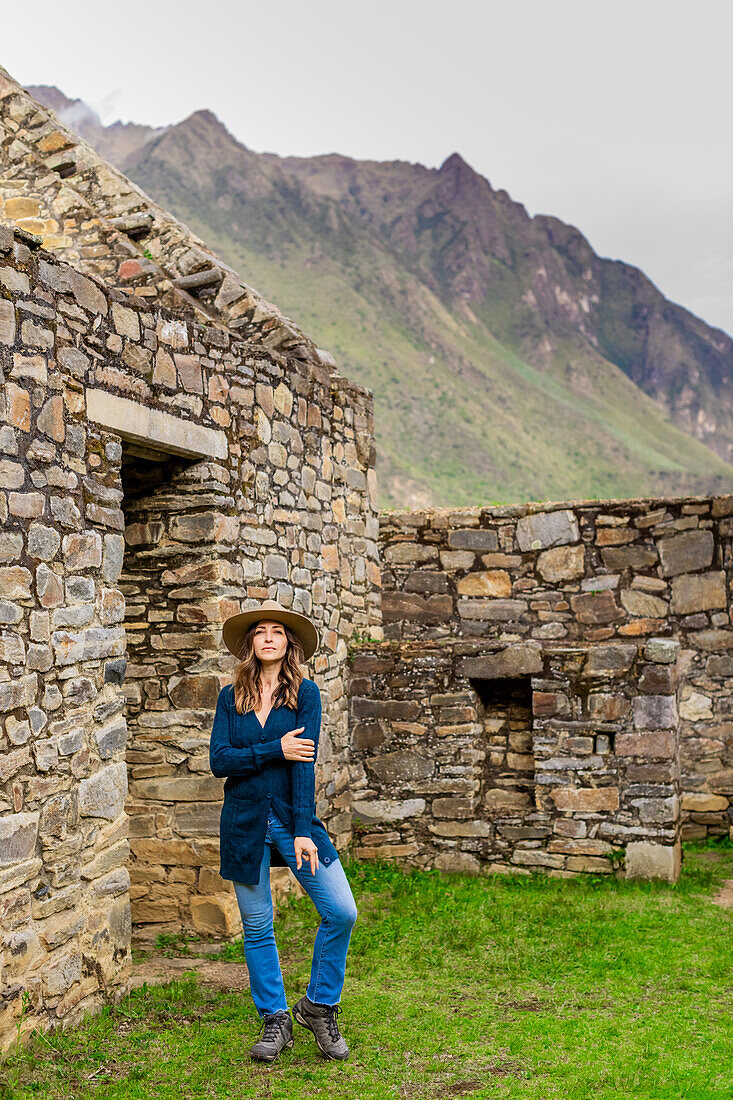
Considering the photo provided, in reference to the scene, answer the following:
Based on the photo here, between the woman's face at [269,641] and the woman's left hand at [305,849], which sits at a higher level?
the woman's face at [269,641]

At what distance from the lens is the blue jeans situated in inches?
149

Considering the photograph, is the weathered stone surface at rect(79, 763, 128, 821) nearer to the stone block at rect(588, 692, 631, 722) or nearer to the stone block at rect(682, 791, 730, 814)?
the stone block at rect(588, 692, 631, 722)

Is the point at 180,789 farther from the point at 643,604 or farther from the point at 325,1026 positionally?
the point at 643,604

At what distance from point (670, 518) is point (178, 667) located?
4.31 meters

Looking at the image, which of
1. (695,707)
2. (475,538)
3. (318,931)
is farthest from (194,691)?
(695,707)

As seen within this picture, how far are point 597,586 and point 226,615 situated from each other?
12.0 feet

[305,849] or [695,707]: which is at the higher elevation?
A: [695,707]

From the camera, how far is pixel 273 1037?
384cm

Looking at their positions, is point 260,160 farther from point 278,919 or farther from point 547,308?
point 278,919

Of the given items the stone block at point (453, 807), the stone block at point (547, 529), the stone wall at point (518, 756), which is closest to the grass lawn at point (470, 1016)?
the stone wall at point (518, 756)

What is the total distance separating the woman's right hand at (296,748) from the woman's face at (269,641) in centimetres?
33

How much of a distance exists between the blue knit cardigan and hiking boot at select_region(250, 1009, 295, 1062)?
55cm

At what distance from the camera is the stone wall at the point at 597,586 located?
7.94 meters

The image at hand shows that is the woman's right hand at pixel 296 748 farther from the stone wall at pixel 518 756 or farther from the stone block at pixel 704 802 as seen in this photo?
the stone block at pixel 704 802
